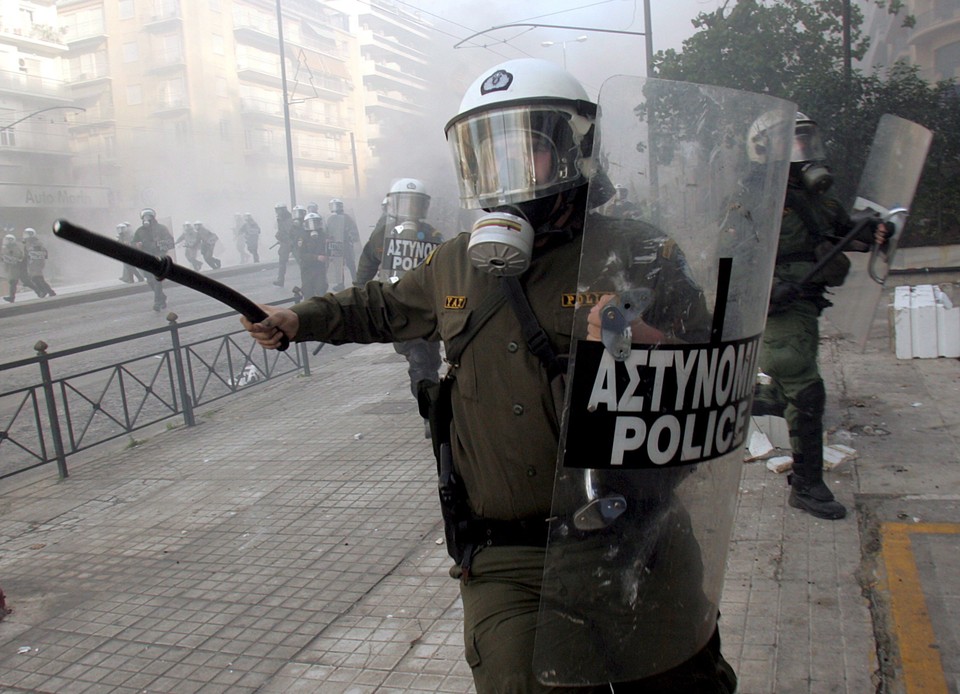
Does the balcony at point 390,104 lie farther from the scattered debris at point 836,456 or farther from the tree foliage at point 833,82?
the scattered debris at point 836,456

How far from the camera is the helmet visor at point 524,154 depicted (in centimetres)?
194

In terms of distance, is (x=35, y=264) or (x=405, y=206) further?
(x=35, y=264)

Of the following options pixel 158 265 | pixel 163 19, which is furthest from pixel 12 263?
pixel 158 265

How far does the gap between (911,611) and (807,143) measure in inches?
79.3

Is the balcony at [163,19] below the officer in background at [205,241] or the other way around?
the other way around

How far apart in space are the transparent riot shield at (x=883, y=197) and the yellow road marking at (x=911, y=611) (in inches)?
35.2

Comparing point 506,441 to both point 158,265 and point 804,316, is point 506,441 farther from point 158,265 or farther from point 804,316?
point 804,316

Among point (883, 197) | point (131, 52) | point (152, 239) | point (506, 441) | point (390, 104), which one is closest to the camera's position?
point (506, 441)

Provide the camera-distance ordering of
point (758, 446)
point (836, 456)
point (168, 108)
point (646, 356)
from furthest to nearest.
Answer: point (168, 108) < point (758, 446) < point (836, 456) < point (646, 356)

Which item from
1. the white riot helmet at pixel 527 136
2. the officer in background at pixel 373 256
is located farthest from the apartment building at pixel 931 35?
the white riot helmet at pixel 527 136

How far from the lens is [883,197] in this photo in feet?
11.9

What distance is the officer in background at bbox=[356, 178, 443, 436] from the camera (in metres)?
6.29

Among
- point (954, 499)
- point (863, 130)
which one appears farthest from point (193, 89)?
point (954, 499)

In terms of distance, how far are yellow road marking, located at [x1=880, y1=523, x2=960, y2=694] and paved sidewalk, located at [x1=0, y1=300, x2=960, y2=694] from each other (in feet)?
0.03
